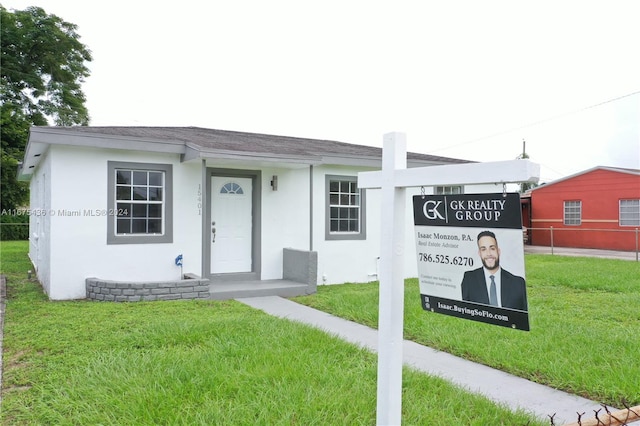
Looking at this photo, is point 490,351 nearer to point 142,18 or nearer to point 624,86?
point 142,18

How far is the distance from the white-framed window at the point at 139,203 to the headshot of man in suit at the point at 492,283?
710 centimetres

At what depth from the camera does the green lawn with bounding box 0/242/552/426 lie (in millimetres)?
3104

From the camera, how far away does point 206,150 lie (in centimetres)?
762

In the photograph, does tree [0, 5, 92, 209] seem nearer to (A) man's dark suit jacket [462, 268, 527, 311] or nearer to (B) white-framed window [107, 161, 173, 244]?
(B) white-framed window [107, 161, 173, 244]

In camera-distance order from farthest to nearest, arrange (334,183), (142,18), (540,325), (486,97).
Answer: (486,97), (142,18), (334,183), (540,325)

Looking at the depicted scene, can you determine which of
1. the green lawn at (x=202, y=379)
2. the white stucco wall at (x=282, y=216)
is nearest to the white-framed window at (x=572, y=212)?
the white stucco wall at (x=282, y=216)

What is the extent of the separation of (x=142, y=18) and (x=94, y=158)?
5.27m

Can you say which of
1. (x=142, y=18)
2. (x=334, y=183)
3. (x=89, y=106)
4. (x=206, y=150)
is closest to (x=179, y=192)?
(x=206, y=150)

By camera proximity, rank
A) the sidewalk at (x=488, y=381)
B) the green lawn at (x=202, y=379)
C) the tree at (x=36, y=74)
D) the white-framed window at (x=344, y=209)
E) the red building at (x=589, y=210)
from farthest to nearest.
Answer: the tree at (x=36, y=74) → the red building at (x=589, y=210) → the white-framed window at (x=344, y=209) → the sidewalk at (x=488, y=381) → the green lawn at (x=202, y=379)

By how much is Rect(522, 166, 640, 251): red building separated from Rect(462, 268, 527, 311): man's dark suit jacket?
17464 millimetres

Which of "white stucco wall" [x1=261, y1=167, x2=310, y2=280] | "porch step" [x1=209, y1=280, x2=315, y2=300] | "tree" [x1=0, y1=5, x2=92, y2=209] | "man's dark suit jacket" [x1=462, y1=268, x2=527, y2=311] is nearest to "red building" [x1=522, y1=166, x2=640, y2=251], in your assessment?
"white stucco wall" [x1=261, y1=167, x2=310, y2=280]

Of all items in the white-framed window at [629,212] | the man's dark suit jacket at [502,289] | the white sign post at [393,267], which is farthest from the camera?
the white-framed window at [629,212]

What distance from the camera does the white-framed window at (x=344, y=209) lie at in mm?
9969

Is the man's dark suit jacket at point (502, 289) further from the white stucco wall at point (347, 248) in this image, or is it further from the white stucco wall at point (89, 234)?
the white stucco wall at point (347, 248)
